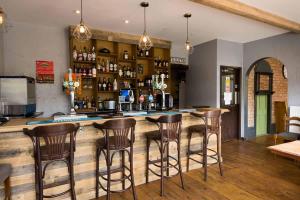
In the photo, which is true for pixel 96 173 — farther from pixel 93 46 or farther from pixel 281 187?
pixel 93 46

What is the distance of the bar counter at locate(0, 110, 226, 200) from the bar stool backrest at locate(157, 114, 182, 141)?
0.34 m

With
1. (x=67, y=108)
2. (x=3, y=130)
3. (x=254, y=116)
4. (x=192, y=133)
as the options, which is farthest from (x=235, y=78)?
(x=3, y=130)

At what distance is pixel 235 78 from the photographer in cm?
574

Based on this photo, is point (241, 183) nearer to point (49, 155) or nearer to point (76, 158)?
point (76, 158)

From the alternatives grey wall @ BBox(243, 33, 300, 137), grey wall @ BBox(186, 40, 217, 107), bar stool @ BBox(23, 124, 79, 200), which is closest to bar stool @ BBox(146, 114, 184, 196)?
bar stool @ BBox(23, 124, 79, 200)

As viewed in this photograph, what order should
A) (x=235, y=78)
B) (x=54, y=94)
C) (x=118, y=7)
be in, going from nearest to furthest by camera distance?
(x=118, y=7), (x=54, y=94), (x=235, y=78)

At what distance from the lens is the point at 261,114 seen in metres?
6.27

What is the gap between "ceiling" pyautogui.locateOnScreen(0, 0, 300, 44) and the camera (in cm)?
322

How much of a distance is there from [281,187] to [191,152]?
132 cm

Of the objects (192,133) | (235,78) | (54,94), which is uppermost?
(235,78)

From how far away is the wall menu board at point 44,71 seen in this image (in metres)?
4.25

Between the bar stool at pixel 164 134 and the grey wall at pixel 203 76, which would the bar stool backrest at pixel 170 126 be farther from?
the grey wall at pixel 203 76

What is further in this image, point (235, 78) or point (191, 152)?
point (235, 78)

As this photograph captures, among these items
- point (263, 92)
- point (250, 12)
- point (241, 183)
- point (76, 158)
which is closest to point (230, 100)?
point (263, 92)
